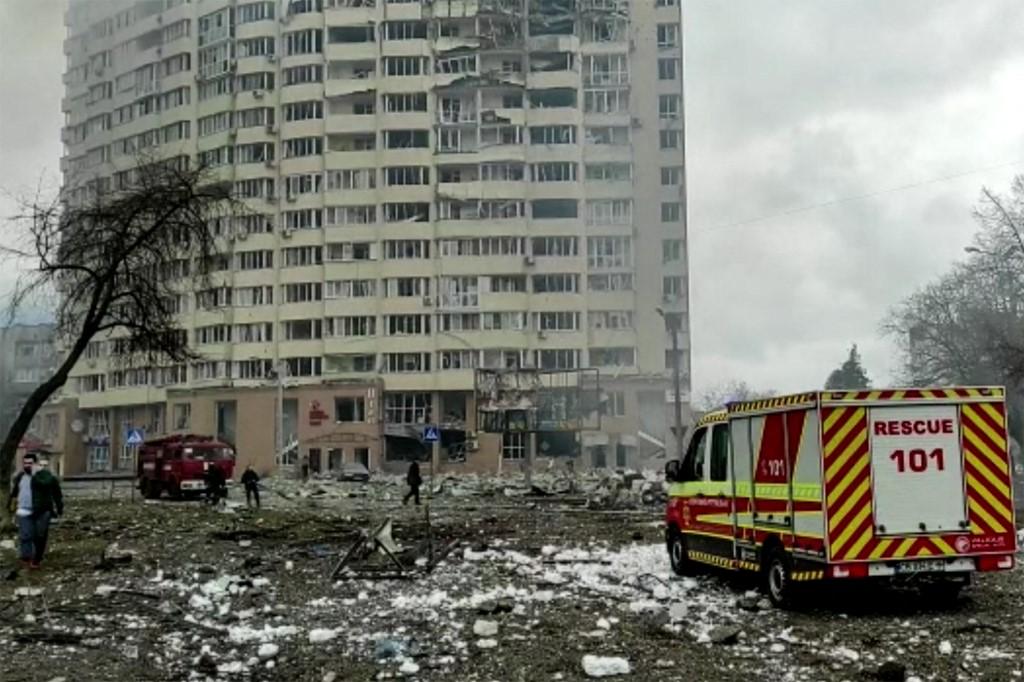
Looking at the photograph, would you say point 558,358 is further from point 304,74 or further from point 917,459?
point 917,459

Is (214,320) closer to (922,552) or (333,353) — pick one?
(333,353)

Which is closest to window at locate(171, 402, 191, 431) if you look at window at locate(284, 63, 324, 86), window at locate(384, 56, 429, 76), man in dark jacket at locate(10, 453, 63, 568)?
window at locate(284, 63, 324, 86)

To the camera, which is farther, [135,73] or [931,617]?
[135,73]

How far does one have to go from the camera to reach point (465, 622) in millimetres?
10328

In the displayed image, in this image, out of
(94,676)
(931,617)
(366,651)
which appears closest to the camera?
(94,676)

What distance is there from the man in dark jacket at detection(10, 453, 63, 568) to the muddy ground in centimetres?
45

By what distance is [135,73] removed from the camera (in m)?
86.2

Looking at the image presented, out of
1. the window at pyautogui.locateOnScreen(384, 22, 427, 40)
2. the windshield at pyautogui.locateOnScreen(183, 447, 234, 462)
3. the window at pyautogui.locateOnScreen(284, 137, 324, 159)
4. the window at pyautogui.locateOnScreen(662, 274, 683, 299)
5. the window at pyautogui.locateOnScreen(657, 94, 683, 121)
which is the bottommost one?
the windshield at pyautogui.locateOnScreen(183, 447, 234, 462)

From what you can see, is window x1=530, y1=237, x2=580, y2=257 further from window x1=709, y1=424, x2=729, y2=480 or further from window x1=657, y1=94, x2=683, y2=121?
window x1=709, y1=424, x2=729, y2=480

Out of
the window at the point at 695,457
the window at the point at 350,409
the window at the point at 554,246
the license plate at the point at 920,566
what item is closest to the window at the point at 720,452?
the window at the point at 695,457

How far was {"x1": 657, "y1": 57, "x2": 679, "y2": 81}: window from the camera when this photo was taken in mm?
82500

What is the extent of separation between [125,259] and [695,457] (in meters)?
14.8

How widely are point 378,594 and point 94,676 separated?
420cm

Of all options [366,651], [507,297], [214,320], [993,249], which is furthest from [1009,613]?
[214,320]
